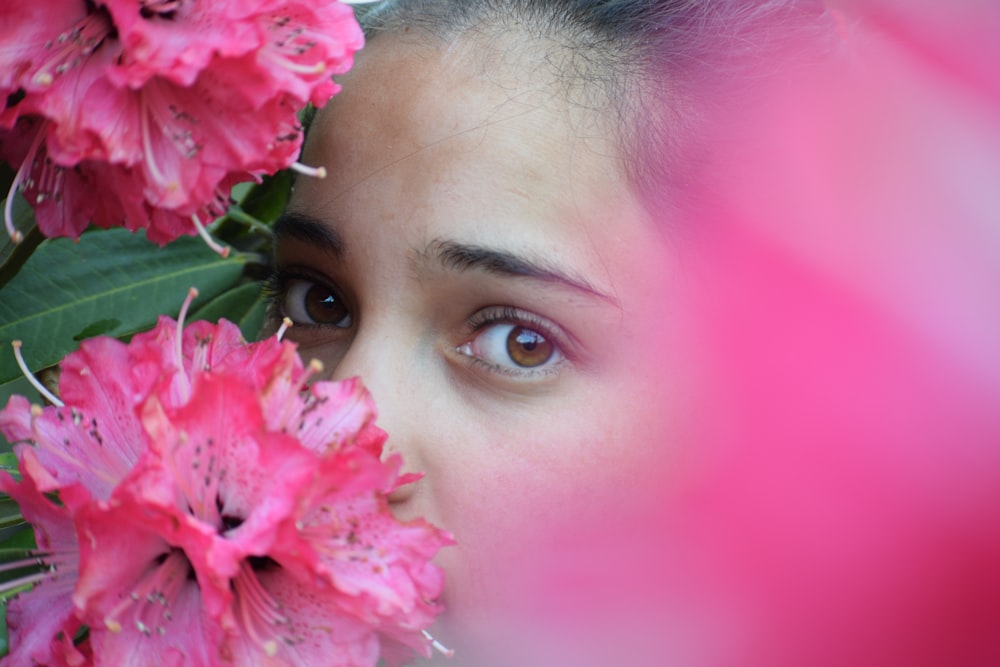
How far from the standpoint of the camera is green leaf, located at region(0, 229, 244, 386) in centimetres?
143

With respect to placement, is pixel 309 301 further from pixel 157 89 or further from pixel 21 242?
pixel 157 89

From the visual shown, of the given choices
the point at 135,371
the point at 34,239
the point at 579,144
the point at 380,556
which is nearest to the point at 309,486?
the point at 380,556

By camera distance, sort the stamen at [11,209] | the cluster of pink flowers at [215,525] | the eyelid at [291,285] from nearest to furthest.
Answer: the cluster of pink flowers at [215,525], the stamen at [11,209], the eyelid at [291,285]

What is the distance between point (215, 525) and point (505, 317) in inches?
17.6

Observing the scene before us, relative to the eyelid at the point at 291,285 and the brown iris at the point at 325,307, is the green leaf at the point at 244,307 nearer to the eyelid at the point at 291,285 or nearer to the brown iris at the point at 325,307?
the eyelid at the point at 291,285

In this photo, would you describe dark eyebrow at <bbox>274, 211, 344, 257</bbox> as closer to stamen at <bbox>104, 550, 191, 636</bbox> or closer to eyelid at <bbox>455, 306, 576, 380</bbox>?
eyelid at <bbox>455, 306, 576, 380</bbox>

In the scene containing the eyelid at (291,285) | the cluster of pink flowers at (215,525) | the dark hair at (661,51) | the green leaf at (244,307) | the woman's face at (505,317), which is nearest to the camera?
the cluster of pink flowers at (215,525)

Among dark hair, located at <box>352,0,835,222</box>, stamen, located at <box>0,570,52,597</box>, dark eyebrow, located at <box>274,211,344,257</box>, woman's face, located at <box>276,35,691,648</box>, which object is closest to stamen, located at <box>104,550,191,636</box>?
stamen, located at <box>0,570,52,597</box>

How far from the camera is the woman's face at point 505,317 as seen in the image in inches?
48.0

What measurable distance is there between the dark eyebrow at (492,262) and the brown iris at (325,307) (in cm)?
26

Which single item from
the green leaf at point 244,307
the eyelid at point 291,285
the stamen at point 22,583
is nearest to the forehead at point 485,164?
the eyelid at point 291,285

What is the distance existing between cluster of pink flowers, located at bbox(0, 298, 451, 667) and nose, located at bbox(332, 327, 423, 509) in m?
0.12

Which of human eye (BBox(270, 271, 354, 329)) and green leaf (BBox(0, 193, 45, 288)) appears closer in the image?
green leaf (BBox(0, 193, 45, 288))

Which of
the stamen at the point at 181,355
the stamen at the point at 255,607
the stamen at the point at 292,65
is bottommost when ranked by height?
the stamen at the point at 255,607
